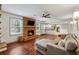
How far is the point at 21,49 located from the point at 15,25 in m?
0.58

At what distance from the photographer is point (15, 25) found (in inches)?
104

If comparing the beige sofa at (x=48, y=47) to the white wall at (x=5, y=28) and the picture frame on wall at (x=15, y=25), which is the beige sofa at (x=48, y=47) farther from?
the white wall at (x=5, y=28)

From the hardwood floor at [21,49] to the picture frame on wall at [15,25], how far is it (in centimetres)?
27

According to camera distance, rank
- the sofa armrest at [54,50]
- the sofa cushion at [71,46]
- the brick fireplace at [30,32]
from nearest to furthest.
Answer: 1. the sofa cushion at [71,46]
2. the sofa armrest at [54,50]
3. the brick fireplace at [30,32]

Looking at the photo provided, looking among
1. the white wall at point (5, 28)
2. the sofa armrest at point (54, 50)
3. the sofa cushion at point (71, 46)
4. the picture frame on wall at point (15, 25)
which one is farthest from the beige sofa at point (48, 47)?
the white wall at point (5, 28)

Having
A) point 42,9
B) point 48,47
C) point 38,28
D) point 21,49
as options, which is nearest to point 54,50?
point 48,47

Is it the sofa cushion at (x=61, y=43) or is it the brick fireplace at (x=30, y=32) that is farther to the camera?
the brick fireplace at (x=30, y=32)

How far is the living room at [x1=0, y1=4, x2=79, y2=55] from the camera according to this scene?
8.39 feet

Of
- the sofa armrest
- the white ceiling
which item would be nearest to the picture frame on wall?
the white ceiling

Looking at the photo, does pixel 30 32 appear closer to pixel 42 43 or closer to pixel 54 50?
pixel 42 43

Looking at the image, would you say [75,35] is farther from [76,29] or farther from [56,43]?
[56,43]

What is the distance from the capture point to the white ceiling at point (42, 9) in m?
2.59

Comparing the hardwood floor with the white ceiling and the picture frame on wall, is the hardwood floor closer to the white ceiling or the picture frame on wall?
the picture frame on wall
